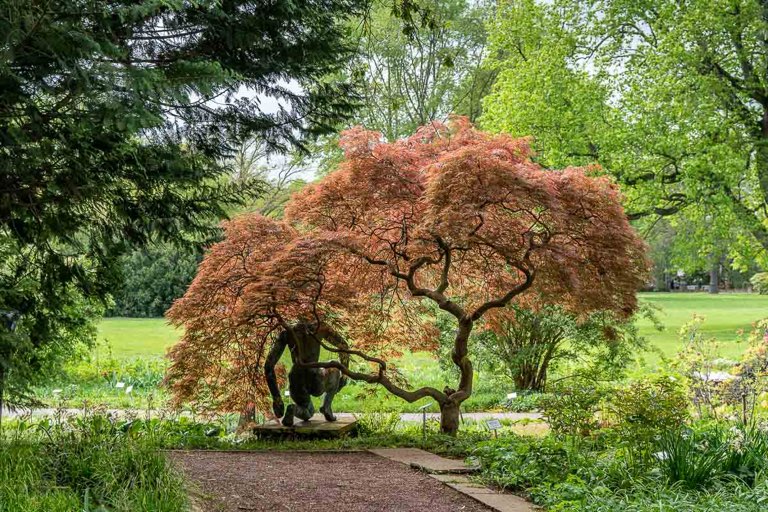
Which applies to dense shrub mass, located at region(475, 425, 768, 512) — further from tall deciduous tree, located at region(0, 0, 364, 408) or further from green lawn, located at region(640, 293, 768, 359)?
green lawn, located at region(640, 293, 768, 359)

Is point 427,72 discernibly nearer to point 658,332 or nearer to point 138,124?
point 658,332

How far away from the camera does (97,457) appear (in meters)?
4.02

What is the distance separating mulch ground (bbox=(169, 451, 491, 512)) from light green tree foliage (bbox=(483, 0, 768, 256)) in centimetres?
923

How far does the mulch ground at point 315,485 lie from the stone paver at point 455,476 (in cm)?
7

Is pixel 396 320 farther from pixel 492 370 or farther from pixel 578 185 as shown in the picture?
pixel 492 370

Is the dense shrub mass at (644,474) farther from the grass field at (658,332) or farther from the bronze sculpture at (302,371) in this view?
the grass field at (658,332)

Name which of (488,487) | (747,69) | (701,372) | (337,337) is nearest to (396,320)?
(337,337)

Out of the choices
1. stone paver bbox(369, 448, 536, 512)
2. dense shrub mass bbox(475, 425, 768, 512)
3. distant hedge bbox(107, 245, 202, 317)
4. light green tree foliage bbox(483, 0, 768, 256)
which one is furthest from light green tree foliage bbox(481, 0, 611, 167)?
distant hedge bbox(107, 245, 202, 317)

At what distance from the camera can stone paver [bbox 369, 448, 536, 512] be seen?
451cm

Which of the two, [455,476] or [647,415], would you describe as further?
[455,476]

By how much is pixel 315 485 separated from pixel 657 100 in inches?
419

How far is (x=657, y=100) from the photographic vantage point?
12945mm

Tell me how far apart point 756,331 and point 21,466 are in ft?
27.2

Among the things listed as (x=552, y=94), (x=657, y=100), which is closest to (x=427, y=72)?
(x=552, y=94)
